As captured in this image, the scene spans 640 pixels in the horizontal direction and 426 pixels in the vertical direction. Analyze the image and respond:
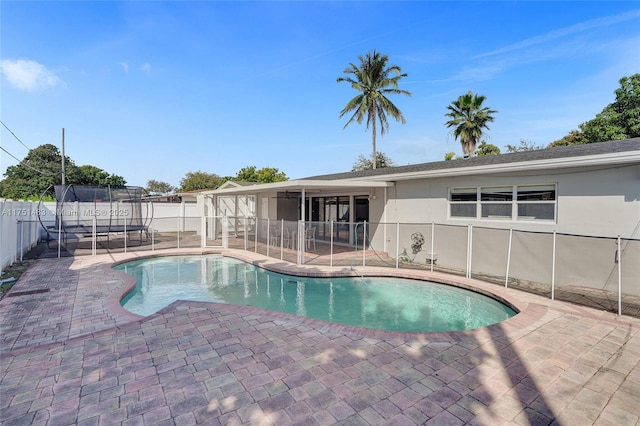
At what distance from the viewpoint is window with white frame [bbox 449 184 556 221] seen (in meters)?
7.49

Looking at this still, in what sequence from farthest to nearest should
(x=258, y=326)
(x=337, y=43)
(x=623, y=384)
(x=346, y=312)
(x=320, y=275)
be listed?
(x=337, y=43) < (x=320, y=275) < (x=346, y=312) < (x=258, y=326) < (x=623, y=384)

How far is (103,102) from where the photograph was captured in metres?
13.7

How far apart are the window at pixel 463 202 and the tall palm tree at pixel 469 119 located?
17.6m

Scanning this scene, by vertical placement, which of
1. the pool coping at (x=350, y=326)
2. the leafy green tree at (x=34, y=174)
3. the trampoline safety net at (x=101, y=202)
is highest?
the leafy green tree at (x=34, y=174)

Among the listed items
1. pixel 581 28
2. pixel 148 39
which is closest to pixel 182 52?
pixel 148 39

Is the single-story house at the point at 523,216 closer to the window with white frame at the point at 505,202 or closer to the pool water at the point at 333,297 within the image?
the window with white frame at the point at 505,202

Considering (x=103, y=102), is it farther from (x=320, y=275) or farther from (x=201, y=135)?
(x=320, y=275)

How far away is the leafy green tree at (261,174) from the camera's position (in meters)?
35.6

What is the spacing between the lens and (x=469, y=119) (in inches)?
966

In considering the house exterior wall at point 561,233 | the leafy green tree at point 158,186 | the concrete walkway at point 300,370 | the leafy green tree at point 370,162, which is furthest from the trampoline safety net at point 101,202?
the leafy green tree at point 158,186

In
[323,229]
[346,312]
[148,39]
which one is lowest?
[346,312]

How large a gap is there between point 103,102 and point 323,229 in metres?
11.5

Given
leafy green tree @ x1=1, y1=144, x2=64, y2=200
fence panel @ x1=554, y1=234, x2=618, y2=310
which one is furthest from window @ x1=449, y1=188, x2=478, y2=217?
leafy green tree @ x1=1, y1=144, x2=64, y2=200

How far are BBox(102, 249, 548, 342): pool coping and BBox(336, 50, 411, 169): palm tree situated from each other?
1443cm
